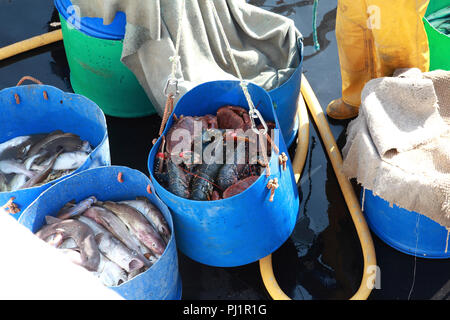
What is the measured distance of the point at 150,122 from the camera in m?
4.14

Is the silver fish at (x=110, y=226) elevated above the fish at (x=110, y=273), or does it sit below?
above

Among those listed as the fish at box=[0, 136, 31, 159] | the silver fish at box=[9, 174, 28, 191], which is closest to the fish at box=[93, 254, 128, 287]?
the silver fish at box=[9, 174, 28, 191]

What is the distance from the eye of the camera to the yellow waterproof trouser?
3.13 metres

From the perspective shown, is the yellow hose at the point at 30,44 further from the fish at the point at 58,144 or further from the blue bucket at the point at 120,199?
the blue bucket at the point at 120,199

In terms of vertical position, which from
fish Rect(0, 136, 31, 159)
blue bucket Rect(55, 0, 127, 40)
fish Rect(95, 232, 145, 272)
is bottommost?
fish Rect(95, 232, 145, 272)

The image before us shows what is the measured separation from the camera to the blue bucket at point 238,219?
2.58 meters

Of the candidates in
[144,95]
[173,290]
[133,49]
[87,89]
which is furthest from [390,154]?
[87,89]

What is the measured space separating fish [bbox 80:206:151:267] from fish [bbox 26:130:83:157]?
0.69 metres

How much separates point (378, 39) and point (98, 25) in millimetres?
2010

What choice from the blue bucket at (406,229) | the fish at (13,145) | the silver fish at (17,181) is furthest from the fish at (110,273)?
the blue bucket at (406,229)

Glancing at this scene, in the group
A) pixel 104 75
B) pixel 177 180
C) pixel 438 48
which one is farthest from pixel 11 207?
pixel 438 48

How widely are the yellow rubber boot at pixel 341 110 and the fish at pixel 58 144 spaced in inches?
79.8

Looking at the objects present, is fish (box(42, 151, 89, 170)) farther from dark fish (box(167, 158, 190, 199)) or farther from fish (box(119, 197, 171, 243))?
dark fish (box(167, 158, 190, 199))

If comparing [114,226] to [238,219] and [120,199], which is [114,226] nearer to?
[120,199]
